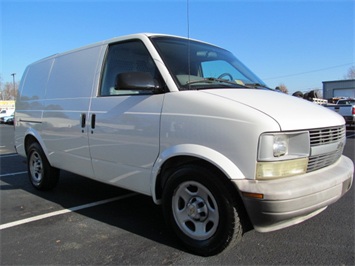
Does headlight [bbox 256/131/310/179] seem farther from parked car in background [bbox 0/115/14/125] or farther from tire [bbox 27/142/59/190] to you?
parked car in background [bbox 0/115/14/125]

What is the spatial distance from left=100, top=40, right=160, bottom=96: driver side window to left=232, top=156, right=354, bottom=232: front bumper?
1567mm

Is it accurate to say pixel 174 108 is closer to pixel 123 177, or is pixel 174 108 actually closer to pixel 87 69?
pixel 123 177

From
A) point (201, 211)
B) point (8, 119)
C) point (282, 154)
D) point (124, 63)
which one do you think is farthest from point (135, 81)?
point (8, 119)

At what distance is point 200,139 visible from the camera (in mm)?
3020

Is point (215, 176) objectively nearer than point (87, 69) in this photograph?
Yes

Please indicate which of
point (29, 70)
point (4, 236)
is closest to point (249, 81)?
point (4, 236)

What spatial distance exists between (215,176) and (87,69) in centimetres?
247

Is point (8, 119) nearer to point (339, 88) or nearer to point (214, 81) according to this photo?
point (214, 81)

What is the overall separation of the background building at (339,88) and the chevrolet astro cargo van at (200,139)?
5845 cm

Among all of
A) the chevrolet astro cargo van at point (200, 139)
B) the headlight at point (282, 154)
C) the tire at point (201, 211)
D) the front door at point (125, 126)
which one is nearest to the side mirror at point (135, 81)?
the chevrolet astro cargo van at point (200, 139)

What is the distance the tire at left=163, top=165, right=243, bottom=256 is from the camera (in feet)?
9.52

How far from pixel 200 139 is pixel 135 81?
34.2 inches

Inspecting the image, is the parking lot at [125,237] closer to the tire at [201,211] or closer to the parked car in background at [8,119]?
the tire at [201,211]

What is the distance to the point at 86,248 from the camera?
3.38 m
